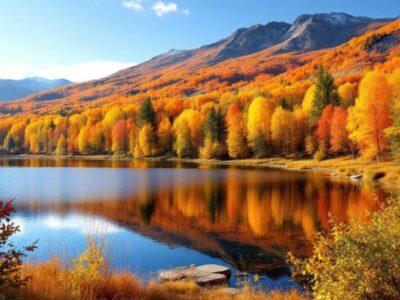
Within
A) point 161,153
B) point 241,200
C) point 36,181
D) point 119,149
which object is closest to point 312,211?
point 241,200

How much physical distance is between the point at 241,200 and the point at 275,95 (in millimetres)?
86088

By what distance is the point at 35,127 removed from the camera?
540ft

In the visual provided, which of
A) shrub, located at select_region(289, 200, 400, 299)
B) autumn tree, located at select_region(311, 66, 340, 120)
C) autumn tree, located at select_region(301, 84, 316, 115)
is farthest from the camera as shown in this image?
autumn tree, located at select_region(301, 84, 316, 115)

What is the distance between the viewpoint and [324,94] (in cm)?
9188

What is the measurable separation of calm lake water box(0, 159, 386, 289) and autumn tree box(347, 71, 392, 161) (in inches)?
517

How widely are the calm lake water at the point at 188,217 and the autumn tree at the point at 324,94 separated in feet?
126

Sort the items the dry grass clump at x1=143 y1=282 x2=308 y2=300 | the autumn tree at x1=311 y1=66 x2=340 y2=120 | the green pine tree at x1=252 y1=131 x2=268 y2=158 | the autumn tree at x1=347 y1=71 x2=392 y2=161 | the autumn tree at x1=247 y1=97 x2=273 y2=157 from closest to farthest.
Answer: the dry grass clump at x1=143 y1=282 x2=308 y2=300 → the autumn tree at x1=347 y1=71 x2=392 y2=161 → the autumn tree at x1=311 y1=66 x2=340 y2=120 → the green pine tree at x1=252 y1=131 x2=268 y2=158 → the autumn tree at x1=247 y1=97 x2=273 y2=157

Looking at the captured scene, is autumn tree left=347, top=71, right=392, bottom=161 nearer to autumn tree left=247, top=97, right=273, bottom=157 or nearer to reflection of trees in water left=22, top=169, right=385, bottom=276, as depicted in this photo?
reflection of trees in water left=22, top=169, right=385, bottom=276

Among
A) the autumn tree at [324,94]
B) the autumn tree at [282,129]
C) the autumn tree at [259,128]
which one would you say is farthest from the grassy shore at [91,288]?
the autumn tree at [324,94]

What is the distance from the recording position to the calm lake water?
20922 millimetres

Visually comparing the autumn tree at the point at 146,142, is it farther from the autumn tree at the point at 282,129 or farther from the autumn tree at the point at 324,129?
the autumn tree at the point at 324,129

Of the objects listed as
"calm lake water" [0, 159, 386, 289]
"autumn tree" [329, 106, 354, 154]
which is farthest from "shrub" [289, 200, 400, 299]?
"autumn tree" [329, 106, 354, 154]

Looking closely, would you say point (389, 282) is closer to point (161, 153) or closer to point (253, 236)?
point (253, 236)

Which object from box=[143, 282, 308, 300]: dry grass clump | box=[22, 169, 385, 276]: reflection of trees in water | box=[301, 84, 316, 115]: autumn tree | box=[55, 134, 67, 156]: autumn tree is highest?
box=[301, 84, 316, 115]: autumn tree
